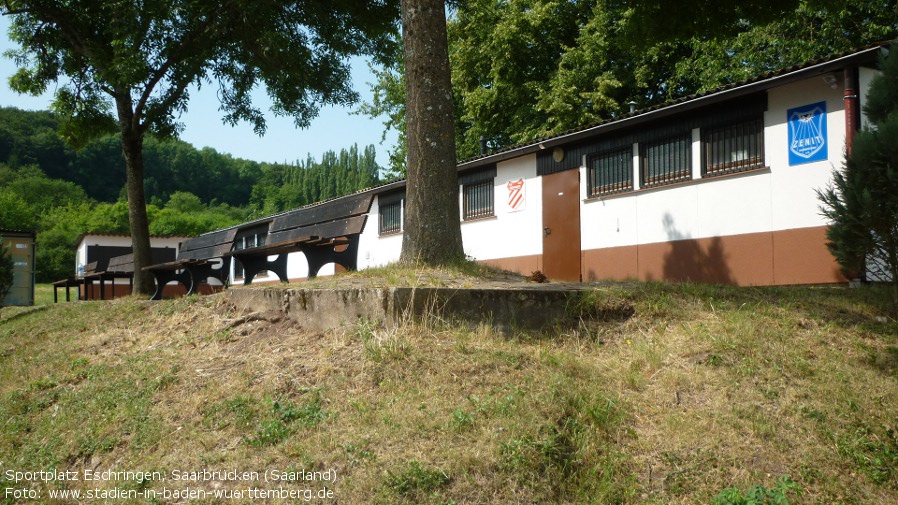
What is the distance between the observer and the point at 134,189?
14547 mm

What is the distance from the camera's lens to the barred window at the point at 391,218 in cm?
2267

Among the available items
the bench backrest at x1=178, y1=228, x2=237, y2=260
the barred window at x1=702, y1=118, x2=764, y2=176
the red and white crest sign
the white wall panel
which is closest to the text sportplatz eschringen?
the bench backrest at x1=178, y1=228, x2=237, y2=260

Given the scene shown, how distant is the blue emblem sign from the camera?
11.2m

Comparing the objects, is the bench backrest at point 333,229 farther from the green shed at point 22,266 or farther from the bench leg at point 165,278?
the green shed at point 22,266

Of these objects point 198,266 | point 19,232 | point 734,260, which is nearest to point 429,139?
point 198,266

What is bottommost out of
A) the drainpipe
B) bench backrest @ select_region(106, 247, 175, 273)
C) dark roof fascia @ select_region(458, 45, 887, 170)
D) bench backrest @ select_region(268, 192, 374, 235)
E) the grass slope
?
the grass slope

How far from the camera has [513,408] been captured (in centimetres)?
450

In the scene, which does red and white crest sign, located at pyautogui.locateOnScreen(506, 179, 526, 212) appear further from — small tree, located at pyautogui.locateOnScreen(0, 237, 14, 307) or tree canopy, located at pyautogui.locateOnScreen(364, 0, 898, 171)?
small tree, located at pyautogui.locateOnScreen(0, 237, 14, 307)

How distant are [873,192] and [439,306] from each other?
386 cm

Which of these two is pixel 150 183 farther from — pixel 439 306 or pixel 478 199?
pixel 439 306

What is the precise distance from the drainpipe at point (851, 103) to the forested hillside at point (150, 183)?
204ft

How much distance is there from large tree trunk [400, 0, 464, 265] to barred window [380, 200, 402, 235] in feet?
48.2

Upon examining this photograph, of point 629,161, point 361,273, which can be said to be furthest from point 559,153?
point 361,273

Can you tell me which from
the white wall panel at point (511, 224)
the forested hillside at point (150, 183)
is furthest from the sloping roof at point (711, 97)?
the forested hillside at point (150, 183)
